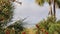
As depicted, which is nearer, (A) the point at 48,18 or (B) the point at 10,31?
(B) the point at 10,31

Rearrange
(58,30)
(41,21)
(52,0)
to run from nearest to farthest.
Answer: (58,30)
(41,21)
(52,0)

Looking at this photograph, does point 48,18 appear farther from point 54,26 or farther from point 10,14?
point 10,14

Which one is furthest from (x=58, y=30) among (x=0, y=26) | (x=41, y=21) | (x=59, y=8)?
(x=59, y=8)

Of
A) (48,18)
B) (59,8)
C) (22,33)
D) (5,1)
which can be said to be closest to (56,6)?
(59,8)

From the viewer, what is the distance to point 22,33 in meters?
14.9

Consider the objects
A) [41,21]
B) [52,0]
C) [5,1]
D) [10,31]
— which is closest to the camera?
[5,1]

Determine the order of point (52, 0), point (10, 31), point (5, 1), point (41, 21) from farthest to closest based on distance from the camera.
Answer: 1. point (52, 0)
2. point (41, 21)
3. point (10, 31)
4. point (5, 1)

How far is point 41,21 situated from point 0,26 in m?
6.58

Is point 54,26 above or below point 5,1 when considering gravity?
below

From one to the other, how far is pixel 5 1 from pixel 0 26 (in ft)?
5.81

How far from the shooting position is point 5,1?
1320 centimetres

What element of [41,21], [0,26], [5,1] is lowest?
[41,21]

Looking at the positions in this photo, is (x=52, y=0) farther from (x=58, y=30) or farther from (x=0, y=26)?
(x=0, y=26)

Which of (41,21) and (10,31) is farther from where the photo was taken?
(41,21)
